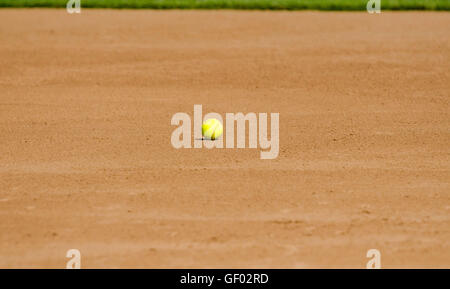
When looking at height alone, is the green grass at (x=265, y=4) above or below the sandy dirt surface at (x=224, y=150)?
above

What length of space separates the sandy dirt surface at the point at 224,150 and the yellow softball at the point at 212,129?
392 mm

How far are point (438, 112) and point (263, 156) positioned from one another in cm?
322

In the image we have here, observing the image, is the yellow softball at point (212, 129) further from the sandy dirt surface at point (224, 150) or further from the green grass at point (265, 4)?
the green grass at point (265, 4)

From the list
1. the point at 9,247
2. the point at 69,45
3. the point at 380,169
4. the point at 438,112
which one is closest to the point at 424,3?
the point at 438,112

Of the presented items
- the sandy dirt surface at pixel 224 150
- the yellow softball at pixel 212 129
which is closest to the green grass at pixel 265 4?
the sandy dirt surface at pixel 224 150

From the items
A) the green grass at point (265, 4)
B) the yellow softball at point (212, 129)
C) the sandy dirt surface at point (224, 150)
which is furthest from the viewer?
the green grass at point (265, 4)

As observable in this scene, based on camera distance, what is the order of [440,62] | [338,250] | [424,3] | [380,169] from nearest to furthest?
[338,250], [380,169], [440,62], [424,3]

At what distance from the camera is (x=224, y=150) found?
773 centimetres

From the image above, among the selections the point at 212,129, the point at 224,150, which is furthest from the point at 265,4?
the point at 224,150

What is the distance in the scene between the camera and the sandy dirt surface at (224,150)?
18.0 feet

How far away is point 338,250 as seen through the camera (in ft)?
17.5

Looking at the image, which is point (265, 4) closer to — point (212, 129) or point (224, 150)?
point (212, 129)

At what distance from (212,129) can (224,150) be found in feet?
1.34

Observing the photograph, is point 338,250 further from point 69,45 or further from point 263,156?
point 69,45
